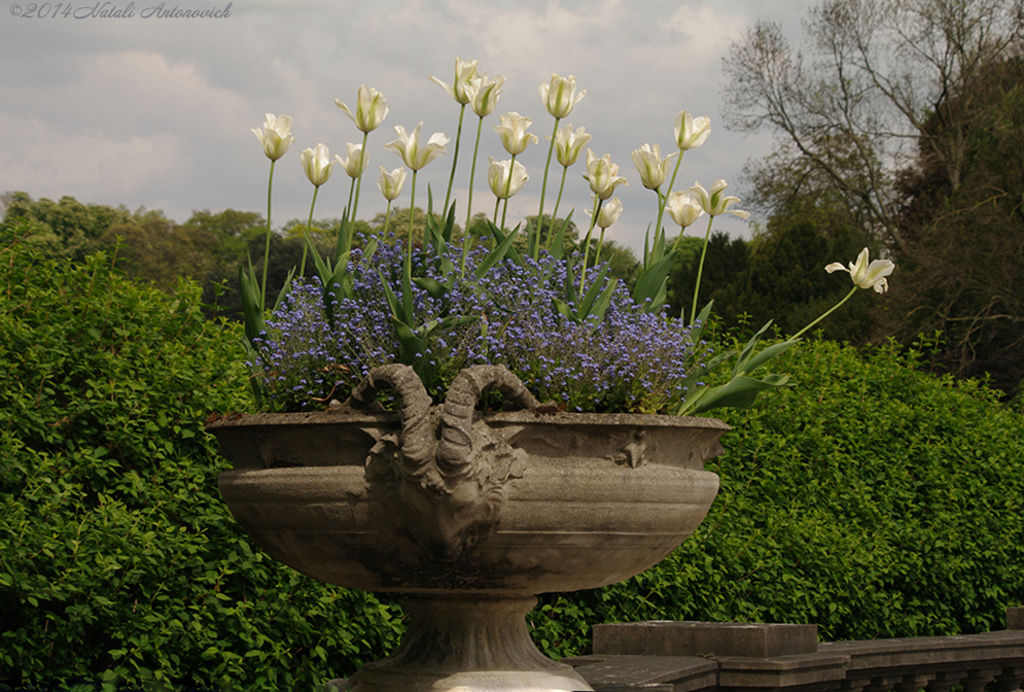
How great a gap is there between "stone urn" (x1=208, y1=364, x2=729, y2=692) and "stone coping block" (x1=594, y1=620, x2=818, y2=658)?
4.11 ft

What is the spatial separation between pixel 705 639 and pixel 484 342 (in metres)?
1.86

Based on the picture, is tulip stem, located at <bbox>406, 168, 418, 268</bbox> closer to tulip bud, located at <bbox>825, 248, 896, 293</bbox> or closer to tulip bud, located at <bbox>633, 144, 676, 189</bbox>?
tulip bud, located at <bbox>633, 144, 676, 189</bbox>

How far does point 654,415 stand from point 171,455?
7.41 feet

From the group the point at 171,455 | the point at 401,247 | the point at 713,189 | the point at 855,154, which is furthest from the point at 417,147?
the point at 855,154

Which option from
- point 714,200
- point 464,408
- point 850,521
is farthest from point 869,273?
point 850,521

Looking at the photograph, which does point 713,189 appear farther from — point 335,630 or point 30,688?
point 30,688

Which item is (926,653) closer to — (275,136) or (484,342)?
(484,342)

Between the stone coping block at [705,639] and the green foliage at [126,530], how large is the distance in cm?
90

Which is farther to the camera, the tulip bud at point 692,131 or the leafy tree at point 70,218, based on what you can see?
the leafy tree at point 70,218

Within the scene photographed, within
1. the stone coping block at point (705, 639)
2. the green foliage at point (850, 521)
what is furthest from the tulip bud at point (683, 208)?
the green foliage at point (850, 521)

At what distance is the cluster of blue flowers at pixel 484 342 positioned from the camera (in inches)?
96.6

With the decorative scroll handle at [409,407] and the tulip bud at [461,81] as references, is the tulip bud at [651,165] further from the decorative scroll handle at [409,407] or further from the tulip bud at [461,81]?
the decorative scroll handle at [409,407]

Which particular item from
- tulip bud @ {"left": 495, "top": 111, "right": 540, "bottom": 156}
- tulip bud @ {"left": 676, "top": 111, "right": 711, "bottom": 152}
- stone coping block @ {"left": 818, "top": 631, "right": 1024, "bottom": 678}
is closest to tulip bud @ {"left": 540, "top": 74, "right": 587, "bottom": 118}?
tulip bud @ {"left": 495, "top": 111, "right": 540, "bottom": 156}

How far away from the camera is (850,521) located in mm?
5902
